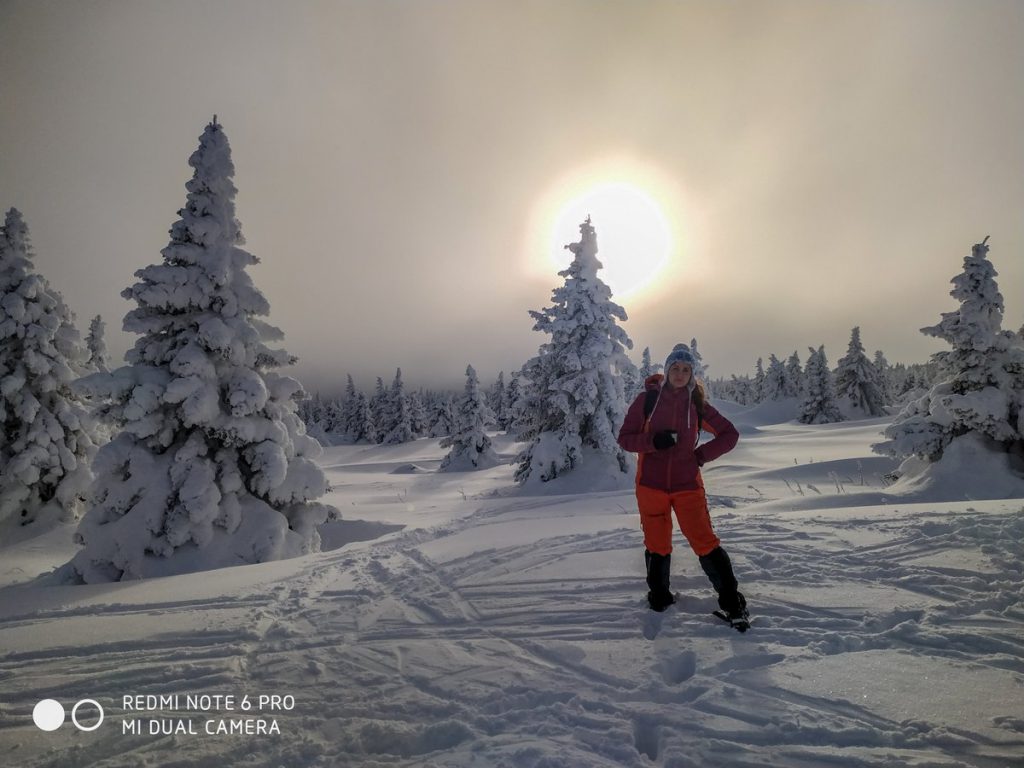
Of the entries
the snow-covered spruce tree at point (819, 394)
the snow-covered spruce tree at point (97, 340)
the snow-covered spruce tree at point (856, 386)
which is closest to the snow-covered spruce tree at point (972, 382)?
the snow-covered spruce tree at point (819, 394)

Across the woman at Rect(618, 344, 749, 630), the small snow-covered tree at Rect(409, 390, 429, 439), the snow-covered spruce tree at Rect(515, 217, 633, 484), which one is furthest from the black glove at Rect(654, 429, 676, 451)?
the small snow-covered tree at Rect(409, 390, 429, 439)

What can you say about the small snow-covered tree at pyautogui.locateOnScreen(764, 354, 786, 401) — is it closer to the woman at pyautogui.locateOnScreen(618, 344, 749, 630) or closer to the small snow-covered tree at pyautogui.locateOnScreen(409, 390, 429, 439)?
the small snow-covered tree at pyautogui.locateOnScreen(409, 390, 429, 439)

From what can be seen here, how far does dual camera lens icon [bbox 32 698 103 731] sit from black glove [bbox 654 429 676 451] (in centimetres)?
499

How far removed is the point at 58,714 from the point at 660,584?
510 cm

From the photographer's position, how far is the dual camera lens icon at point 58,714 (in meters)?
3.16

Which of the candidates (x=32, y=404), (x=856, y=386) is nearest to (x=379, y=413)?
(x=32, y=404)

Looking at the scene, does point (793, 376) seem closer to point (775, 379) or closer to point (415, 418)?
point (775, 379)

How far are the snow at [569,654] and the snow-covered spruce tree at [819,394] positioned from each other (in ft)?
154

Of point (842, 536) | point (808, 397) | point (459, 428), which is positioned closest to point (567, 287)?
point (842, 536)

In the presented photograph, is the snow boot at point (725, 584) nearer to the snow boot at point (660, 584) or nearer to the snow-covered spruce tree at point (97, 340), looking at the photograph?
the snow boot at point (660, 584)

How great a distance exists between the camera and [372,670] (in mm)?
3695

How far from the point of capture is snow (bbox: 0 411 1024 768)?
2.71 meters

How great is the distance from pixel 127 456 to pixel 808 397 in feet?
184

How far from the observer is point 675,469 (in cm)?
440
